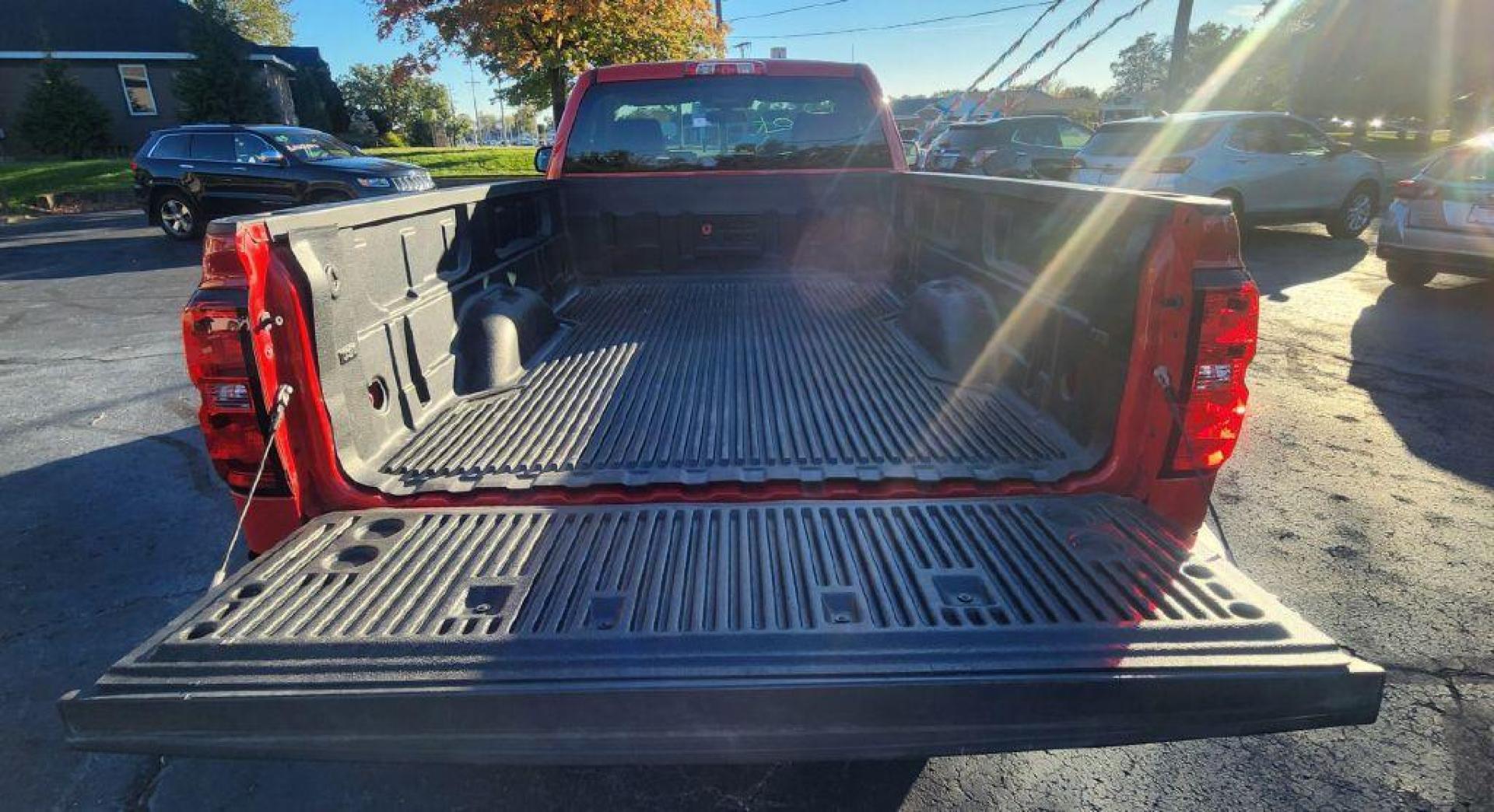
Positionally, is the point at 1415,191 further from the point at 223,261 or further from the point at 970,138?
the point at 223,261

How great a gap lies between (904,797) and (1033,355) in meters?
1.59

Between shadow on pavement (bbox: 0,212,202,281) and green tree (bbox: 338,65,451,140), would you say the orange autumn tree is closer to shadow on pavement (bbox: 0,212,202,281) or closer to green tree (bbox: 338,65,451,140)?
shadow on pavement (bbox: 0,212,202,281)

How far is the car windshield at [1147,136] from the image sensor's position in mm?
11156

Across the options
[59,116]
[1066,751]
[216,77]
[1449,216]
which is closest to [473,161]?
[216,77]

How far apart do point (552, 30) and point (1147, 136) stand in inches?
459

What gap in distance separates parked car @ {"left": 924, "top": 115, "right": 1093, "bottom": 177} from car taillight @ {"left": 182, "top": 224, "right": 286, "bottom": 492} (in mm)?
15431

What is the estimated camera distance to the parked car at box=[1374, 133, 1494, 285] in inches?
305

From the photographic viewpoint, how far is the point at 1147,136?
457 inches

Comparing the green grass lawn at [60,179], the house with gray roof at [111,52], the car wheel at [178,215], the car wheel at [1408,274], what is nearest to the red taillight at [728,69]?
the car wheel at [1408,274]

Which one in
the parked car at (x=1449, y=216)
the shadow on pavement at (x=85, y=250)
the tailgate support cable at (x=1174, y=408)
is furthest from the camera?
the shadow on pavement at (x=85, y=250)

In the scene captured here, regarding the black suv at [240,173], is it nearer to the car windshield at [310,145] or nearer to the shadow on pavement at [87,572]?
the car windshield at [310,145]

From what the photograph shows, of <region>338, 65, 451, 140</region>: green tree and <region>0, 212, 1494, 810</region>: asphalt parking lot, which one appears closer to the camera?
<region>0, 212, 1494, 810</region>: asphalt parking lot

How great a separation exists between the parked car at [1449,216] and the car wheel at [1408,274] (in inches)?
5.0

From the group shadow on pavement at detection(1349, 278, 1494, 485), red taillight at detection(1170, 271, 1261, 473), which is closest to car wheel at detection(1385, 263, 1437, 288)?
shadow on pavement at detection(1349, 278, 1494, 485)
